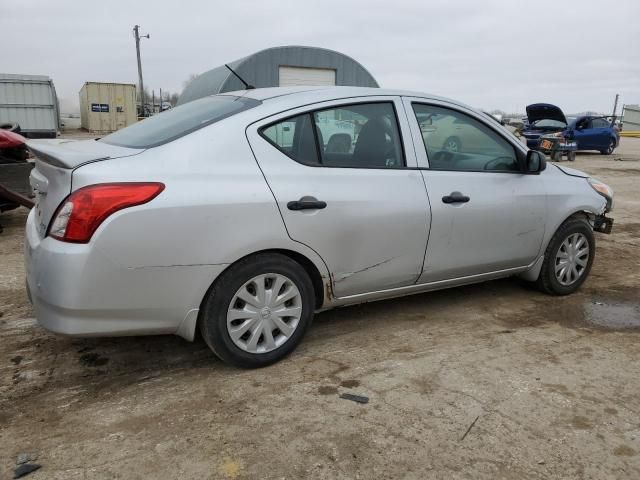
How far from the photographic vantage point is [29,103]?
873 inches

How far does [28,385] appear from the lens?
9.74 feet

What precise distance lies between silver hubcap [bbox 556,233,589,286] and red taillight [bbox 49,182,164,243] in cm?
330

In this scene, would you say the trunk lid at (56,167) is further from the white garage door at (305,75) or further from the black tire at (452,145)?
the white garage door at (305,75)

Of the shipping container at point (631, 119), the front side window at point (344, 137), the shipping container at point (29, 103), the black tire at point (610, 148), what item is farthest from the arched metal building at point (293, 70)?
the shipping container at point (631, 119)

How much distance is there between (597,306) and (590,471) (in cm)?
236

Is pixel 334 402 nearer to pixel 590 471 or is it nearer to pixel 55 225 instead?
pixel 590 471

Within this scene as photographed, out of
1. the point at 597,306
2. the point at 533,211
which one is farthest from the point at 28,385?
the point at 597,306

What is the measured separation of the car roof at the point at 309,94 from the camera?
324 cm

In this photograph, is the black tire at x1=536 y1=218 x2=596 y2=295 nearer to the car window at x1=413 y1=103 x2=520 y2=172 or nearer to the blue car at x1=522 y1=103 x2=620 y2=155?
the car window at x1=413 y1=103 x2=520 y2=172

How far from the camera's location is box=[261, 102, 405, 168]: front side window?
10.3 feet

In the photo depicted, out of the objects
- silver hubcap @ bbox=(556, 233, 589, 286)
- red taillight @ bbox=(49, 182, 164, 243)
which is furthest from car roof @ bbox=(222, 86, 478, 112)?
silver hubcap @ bbox=(556, 233, 589, 286)

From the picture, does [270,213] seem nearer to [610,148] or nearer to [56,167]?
[56,167]

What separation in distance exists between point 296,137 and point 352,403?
1.51m

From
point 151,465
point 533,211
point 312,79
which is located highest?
point 312,79
